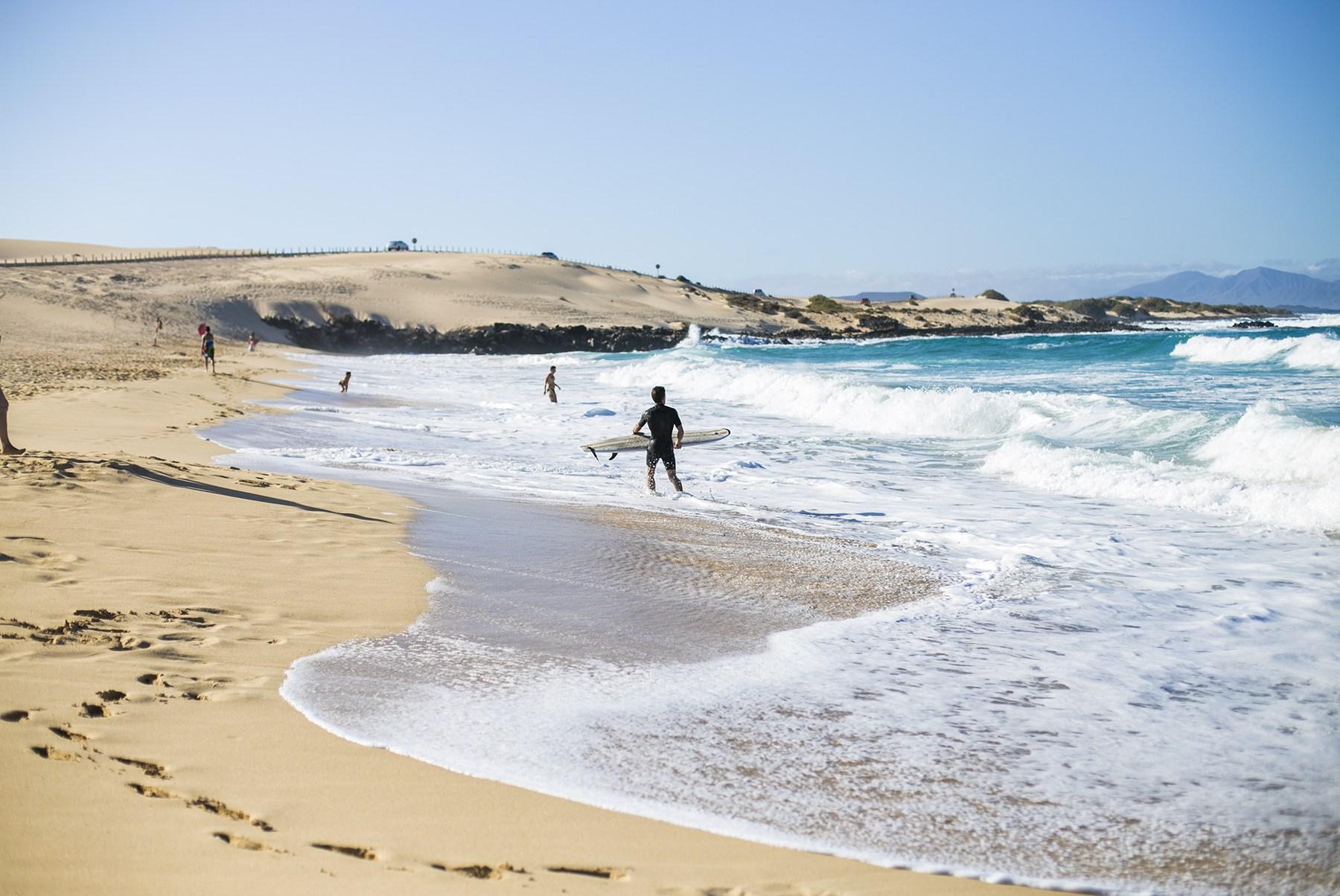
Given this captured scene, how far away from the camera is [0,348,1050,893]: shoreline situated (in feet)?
9.91

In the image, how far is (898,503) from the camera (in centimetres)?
1176

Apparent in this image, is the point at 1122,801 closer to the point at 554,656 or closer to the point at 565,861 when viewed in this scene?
the point at 565,861

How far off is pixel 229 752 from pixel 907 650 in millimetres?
3837

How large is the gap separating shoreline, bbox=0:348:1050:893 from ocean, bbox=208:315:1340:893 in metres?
0.22

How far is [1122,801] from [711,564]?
439 centimetres

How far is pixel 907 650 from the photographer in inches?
235

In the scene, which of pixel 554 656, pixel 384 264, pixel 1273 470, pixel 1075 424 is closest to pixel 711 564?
pixel 554 656

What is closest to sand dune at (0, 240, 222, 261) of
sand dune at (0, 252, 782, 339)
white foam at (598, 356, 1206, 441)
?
sand dune at (0, 252, 782, 339)

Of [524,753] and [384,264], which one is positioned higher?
[384,264]

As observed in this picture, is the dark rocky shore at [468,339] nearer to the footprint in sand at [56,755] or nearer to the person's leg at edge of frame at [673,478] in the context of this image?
the person's leg at edge of frame at [673,478]

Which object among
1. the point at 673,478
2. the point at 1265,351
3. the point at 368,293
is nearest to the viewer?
the point at 673,478

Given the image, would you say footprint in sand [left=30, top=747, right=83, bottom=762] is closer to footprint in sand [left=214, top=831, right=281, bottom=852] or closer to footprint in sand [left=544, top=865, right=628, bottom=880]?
footprint in sand [left=214, top=831, right=281, bottom=852]

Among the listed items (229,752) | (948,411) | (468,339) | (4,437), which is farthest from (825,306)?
(229,752)

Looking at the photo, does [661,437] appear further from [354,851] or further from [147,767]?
[354,851]
